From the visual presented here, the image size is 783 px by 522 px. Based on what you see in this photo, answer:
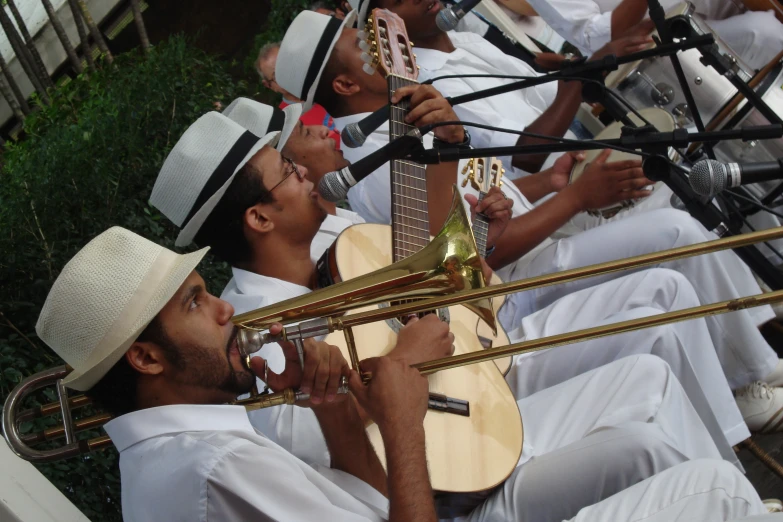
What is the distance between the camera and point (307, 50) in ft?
13.7

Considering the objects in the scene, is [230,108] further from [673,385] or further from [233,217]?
[673,385]

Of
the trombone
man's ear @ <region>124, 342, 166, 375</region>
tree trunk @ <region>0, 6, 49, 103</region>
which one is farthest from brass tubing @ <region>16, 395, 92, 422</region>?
tree trunk @ <region>0, 6, 49, 103</region>

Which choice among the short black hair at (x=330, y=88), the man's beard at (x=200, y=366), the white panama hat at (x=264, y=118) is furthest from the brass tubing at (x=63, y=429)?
the short black hair at (x=330, y=88)

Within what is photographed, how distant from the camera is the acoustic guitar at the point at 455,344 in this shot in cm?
268

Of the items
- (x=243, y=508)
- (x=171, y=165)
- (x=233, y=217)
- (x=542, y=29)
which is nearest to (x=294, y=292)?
(x=233, y=217)

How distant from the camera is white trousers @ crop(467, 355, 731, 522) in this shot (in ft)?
8.46

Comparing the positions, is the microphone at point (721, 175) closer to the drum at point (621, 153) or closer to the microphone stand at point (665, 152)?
the microphone stand at point (665, 152)

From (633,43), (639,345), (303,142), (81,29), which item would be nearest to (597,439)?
(639,345)

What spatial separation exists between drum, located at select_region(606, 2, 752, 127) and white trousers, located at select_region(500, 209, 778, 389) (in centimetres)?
49

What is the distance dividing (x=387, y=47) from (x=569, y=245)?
4.32ft

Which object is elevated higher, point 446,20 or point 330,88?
point 446,20

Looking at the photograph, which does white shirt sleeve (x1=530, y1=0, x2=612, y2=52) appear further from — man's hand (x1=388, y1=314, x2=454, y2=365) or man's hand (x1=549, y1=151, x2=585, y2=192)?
man's hand (x1=388, y1=314, x2=454, y2=365)

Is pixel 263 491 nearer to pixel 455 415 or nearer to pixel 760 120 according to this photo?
pixel 455 415

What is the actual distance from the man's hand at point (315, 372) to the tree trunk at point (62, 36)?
14.2ft
